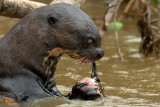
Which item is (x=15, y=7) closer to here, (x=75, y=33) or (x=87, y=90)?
(x=75, y=33)

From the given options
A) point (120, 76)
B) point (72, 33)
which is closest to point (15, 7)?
point (120, 76)

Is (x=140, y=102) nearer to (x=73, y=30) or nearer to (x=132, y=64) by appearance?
(x=73, y=30)

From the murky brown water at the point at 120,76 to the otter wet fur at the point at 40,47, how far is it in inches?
6.8

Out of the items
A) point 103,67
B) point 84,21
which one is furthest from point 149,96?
point 103,67

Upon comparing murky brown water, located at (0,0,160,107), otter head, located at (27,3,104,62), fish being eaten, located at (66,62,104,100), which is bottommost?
murky brown water, located at (0,0,160,107)

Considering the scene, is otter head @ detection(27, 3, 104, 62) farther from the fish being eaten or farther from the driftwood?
the driftwood

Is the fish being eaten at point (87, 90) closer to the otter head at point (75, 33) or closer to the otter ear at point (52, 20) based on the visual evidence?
the otter head at point (75, 33)

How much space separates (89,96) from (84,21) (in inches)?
23.1

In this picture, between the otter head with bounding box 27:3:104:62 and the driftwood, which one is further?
the driftwood

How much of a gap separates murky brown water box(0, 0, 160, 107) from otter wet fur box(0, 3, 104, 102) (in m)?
0.17

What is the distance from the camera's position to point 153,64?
574cm

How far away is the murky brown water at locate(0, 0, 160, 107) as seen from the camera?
11.6 feet

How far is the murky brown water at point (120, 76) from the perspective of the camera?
352 cm

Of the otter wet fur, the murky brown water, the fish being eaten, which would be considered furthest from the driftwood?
the fish being eaten
